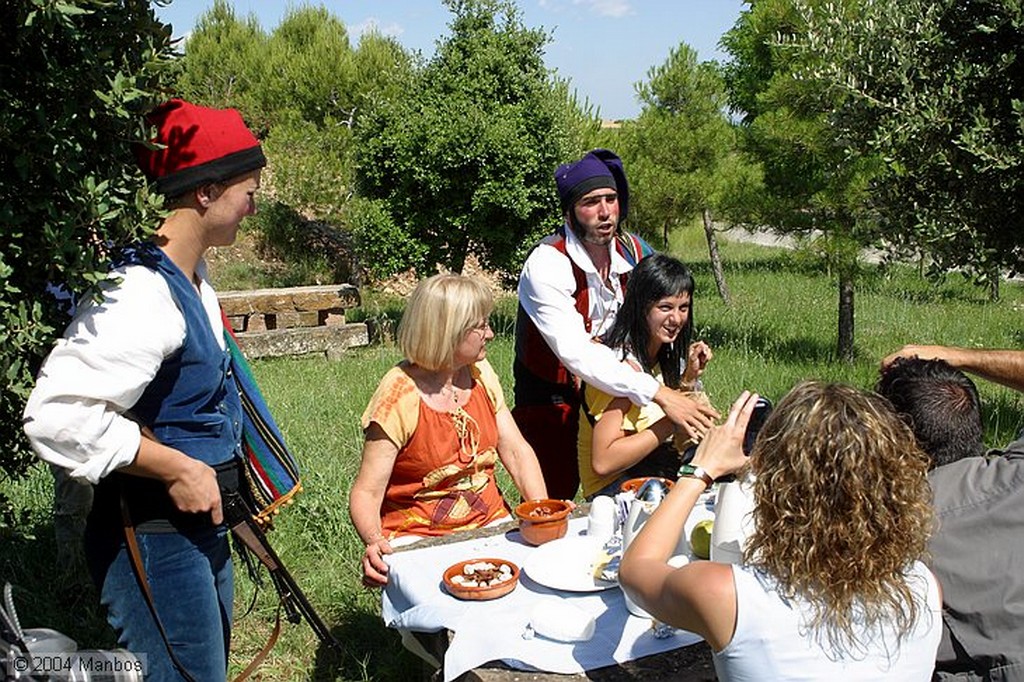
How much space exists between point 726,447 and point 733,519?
235 mm

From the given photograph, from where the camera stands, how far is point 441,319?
112 inches

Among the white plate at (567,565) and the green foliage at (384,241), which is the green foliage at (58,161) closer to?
the white plate at (567,565)

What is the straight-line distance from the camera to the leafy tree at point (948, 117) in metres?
4.61

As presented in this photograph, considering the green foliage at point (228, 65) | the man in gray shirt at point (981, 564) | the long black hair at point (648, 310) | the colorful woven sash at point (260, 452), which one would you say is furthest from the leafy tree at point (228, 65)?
the man in gray shirt at point (981, 564)

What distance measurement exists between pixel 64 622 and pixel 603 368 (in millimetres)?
2416

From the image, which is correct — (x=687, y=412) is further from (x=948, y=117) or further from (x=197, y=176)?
(x=948, y=117)

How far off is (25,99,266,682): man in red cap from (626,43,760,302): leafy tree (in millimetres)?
9930

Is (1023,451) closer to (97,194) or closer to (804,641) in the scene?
(804,641)

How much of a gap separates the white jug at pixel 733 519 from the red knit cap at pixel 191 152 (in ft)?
4.45

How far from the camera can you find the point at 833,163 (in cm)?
851

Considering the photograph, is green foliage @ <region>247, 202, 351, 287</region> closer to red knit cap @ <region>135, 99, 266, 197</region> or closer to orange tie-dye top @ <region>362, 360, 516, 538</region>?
orange tie-dye top @ <region>362, 360, 516, 538</region>

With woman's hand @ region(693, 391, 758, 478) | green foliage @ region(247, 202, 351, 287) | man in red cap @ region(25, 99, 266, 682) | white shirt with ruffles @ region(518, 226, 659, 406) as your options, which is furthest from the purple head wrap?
green foliage @ region(247, 202, 351, 287)

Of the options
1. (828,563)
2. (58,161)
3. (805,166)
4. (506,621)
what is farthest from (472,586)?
(805,166)

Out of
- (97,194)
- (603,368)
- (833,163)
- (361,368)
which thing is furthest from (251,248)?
(97,194)
